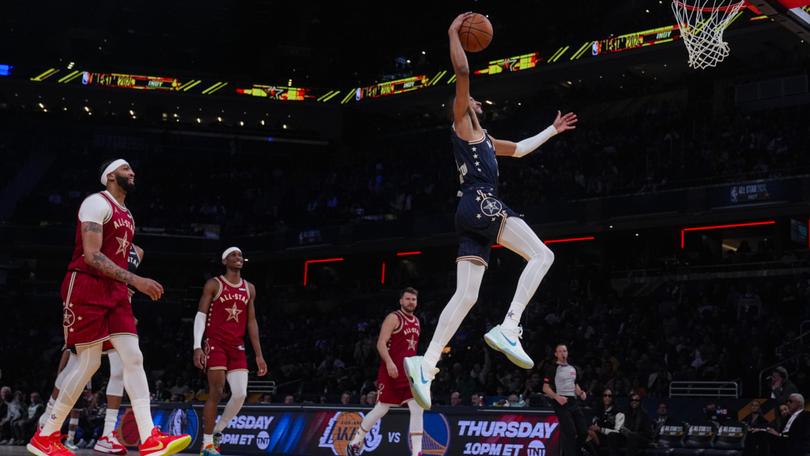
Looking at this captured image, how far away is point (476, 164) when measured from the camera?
27.4ft

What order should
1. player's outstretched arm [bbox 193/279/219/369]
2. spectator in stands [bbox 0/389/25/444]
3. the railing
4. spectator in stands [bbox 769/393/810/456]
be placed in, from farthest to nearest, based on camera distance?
spectator in stands [bbox 0/389/25/444], the railing, spectator in stands [bbox 769/393/810/456], player's outstretched arm [bbox 193/279/219/369]

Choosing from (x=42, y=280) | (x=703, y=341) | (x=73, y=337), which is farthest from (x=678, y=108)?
(x=73, y=337)

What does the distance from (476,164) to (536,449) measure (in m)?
7.39

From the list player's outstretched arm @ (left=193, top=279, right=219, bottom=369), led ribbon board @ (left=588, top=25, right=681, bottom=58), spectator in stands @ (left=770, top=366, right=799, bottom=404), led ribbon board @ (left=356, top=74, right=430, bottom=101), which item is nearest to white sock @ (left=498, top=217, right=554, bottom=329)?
player's outstretched arm @ (left=193, top=279, right=219, bottom=369)

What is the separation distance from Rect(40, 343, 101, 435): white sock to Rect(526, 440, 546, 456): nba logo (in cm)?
788

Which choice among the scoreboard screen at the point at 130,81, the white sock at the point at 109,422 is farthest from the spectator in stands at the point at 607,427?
the scoreboard screen at the point at 130,81

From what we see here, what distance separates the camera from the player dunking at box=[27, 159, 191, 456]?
8344 mm

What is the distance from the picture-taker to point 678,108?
37094mm

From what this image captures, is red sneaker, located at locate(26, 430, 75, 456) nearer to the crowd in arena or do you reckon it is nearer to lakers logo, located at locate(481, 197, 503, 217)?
lakers logo, located at locate(481, 197, 503, 217)

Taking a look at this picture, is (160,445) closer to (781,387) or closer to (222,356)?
(222,356)

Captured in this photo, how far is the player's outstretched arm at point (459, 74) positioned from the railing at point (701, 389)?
1440 centimetres

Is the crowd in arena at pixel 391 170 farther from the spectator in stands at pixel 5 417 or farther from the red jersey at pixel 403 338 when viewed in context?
the red jersey at pixel 403 338

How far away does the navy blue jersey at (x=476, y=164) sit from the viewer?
327 inches

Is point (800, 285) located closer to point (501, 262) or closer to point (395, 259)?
point (501, 262)
